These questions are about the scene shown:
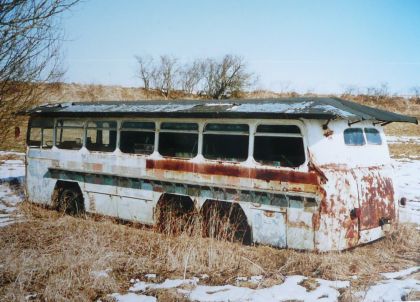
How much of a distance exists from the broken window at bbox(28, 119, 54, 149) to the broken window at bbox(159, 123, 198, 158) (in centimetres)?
321

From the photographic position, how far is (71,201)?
854cm

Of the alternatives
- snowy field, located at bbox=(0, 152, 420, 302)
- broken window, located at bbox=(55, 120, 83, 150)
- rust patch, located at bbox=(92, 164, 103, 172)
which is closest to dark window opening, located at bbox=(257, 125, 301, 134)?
snowy field, located at bbox=(0, 152, 420, 302)

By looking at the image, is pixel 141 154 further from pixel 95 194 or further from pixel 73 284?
pixel 73 284

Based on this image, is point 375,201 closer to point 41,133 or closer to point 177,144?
point 177,144

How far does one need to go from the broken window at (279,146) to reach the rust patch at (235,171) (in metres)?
0.18

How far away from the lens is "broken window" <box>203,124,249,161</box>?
6.42 metres

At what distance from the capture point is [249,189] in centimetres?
613

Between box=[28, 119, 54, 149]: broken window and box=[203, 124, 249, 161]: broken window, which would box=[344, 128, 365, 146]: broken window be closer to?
box=[203, 124, 249, 161]: broken window

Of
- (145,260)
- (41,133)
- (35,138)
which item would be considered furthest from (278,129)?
(35,138)

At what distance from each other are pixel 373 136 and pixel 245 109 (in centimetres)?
231

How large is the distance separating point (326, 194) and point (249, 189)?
1200 millimetres

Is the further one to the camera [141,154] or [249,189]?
[141,154]

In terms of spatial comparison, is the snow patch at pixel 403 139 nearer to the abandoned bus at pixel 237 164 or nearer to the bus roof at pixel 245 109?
the bus roof at pixel 245 109

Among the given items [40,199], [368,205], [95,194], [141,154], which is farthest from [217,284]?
[40,199]
